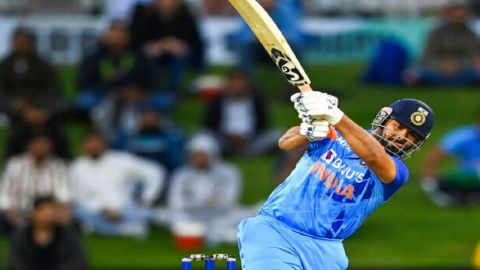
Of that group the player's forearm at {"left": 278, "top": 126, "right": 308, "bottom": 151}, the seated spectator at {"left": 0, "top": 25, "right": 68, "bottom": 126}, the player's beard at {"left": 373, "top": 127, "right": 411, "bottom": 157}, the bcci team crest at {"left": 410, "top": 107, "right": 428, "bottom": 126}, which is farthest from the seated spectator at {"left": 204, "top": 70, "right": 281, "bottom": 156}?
the bcci team crest at {"left": 410, "top": 107, "right": 428, "bottom": 126}

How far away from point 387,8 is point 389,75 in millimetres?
1411

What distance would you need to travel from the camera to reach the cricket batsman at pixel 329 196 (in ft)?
26.2

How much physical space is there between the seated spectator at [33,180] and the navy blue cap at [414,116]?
6.69 metres

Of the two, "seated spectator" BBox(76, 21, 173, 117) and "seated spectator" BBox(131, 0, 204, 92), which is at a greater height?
"seated spectator" BBox(131, 0, 204, 92)

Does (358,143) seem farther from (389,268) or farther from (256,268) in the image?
(389,268)

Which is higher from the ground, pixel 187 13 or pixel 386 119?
pixel 187 13

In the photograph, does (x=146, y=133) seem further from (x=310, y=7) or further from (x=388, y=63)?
(x=310, y=7)

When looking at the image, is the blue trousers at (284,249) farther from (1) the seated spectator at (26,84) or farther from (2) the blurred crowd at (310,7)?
(2) the blurred crowd at (310,7)

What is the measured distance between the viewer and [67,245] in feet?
43.2

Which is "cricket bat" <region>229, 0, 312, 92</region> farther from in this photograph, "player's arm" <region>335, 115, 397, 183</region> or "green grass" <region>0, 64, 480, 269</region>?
"green grass" <region>0, 64, 480, 269</region>

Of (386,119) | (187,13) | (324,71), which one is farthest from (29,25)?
(386,119)

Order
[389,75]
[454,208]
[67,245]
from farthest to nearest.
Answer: [389,75], [454,208], [67,245]

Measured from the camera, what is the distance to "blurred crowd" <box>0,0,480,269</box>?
14.4m

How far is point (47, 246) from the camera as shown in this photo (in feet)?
43.2
